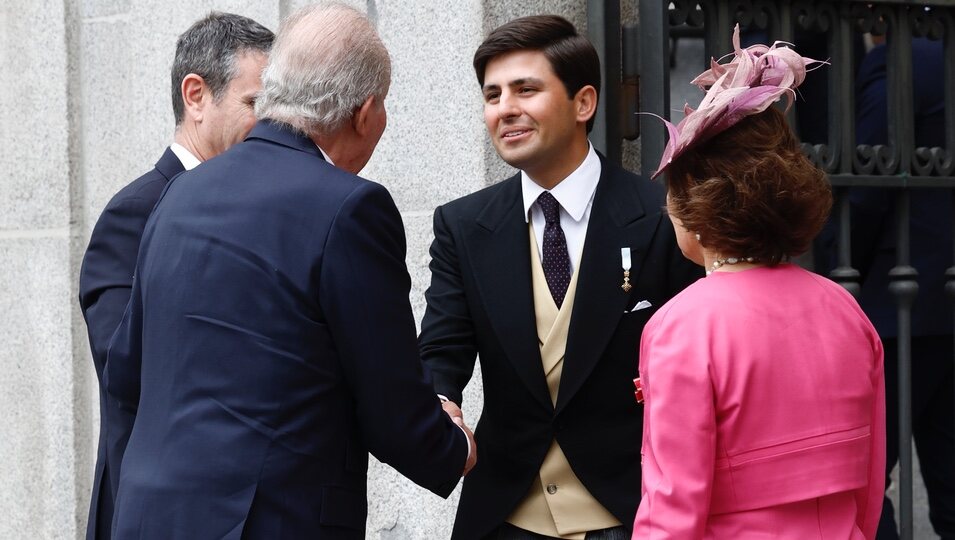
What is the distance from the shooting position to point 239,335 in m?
2.55

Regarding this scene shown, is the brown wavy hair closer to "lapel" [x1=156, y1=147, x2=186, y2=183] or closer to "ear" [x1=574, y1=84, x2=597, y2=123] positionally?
"ear" [x1=574, y1=84, x2=597, y2=123]

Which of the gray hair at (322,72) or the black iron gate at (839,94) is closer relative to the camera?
the gray hair at (322,72)

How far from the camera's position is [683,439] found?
232 centimetres

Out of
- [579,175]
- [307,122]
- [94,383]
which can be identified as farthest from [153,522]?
[94,383]

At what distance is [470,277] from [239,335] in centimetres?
86

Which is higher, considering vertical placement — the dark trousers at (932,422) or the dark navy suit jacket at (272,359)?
the dark navy suit jacket at (272,359)

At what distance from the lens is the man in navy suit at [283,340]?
254 centimetres

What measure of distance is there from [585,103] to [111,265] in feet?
4.12

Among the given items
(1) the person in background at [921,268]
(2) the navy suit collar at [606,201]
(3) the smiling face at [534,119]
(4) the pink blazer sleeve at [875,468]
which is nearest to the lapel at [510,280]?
(2) the navy suit collar at [606,201]

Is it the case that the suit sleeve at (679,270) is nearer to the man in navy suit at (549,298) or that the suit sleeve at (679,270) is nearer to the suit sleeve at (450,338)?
the man in navy suit at (549,298)

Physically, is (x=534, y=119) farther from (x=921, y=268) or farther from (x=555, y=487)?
(x=921, y=268)

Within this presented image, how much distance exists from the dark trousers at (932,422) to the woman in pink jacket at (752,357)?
220 centimetres

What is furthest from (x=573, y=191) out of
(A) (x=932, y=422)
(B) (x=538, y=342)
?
(A) (x=932, y=422)

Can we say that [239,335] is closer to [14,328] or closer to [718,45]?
[718,45]
